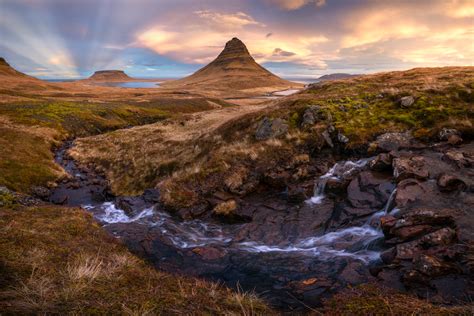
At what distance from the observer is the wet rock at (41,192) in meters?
25.6

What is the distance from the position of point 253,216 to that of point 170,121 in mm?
47208

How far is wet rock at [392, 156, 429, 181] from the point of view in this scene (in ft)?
52.1

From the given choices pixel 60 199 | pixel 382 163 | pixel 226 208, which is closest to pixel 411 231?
pixel 382 163

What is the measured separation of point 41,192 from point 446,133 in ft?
109

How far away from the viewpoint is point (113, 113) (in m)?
79.2

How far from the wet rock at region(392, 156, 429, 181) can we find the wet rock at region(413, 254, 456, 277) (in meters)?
7.20

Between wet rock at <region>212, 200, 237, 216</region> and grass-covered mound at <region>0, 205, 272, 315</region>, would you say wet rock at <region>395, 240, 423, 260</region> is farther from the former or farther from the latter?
wet rock at <region>212, 200, 237, 216</region>

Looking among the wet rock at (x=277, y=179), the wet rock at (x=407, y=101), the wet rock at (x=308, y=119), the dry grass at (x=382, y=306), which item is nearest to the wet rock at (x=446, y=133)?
the wet rock at (x=407, y=101)

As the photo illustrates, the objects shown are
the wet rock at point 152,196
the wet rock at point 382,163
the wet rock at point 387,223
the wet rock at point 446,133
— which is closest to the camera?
the wet rock at point 387,223

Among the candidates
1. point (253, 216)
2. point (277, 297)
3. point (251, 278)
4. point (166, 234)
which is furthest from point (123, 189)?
point (277, 297)

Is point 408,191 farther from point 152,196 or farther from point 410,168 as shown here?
point 152,196

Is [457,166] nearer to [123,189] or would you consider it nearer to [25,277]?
[25,277]

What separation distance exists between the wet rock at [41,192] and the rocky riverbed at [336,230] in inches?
266

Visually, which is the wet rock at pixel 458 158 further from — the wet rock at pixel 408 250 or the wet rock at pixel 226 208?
the wet rock at pixel 226 208
